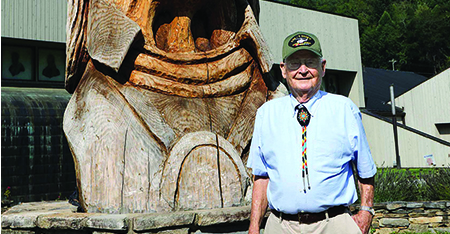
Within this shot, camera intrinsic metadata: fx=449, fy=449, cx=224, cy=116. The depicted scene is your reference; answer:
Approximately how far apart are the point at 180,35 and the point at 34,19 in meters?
10.0

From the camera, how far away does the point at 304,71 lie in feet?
6.91

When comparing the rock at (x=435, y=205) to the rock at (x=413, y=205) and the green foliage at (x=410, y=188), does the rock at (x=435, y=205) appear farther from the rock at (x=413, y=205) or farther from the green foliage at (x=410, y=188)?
the green foliage at (x=410, y=188)

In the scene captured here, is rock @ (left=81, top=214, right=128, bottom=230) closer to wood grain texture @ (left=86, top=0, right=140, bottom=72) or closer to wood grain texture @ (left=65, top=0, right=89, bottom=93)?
wood grain texture @ (left=86, top=0, right=140, bottom=72)

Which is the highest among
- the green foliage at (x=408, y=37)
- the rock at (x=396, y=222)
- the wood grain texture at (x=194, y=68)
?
the green foliage at (x=408, y=37)

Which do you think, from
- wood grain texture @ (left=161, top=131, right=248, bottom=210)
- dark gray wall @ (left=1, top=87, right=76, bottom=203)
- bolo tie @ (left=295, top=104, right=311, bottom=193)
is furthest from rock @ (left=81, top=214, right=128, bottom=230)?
dark gray wall @ (left=1, top=87, right=76, bottom=203)

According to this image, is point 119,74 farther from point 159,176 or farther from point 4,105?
Answer: point 4,105

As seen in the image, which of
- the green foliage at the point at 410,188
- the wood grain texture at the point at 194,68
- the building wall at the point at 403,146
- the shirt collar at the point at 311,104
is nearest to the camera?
the shirt collar at the point at 311,104

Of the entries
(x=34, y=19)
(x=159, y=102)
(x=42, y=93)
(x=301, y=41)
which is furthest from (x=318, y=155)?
(x=34, y=19)

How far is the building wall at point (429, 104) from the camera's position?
20875 mm

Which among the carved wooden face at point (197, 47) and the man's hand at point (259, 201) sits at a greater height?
the carved wooden face at point (197, 47)

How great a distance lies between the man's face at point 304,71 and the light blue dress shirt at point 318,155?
2.2 inches

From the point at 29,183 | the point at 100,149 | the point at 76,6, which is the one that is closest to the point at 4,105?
the point at 29,183

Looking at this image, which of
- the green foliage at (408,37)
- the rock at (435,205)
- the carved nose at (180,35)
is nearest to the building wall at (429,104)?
the rock at (435,205)

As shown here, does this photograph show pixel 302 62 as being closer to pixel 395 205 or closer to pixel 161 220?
pixel 161 220
